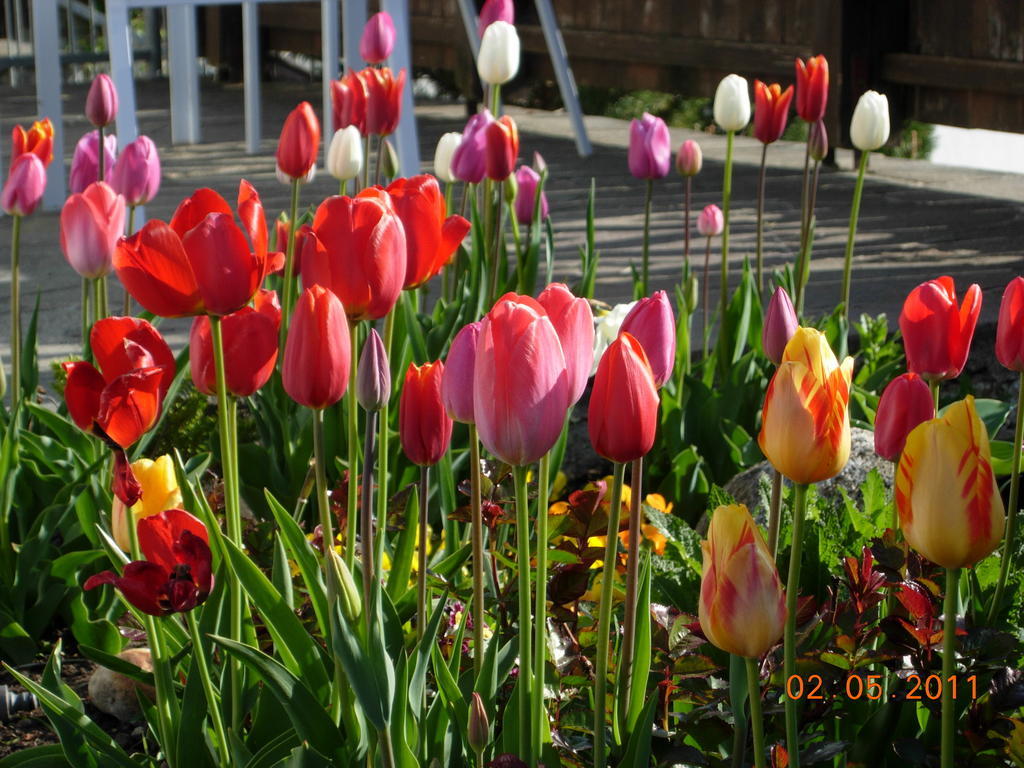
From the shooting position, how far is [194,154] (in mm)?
6645

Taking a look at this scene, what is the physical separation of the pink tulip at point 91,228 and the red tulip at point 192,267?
23.3 inches

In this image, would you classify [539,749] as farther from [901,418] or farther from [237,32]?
[237,32]

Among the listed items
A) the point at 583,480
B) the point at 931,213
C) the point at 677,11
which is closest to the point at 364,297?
the point at 583,480

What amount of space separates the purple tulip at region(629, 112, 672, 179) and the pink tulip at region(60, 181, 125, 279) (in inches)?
44.8

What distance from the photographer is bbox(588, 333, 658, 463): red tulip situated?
2.97ft

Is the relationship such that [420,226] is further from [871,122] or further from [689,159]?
[689,159]

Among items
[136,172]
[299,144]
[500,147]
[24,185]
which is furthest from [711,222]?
[24,185]

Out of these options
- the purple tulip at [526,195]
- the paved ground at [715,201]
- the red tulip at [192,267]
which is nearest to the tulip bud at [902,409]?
the red tulip at [192,267]

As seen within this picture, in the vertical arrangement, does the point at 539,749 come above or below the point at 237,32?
below

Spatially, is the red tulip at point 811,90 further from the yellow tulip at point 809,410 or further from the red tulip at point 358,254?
the yellow tulip at point 809,410

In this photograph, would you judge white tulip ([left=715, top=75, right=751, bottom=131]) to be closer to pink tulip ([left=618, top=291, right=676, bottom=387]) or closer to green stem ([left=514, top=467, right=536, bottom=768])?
pink tulip ([left=618, top=291, right=676, bottom=387])

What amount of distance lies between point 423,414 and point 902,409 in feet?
1.32

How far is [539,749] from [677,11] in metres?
5.92

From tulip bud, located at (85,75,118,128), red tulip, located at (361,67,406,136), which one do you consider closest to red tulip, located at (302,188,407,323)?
red tulip, located at (361,67,406,136)
